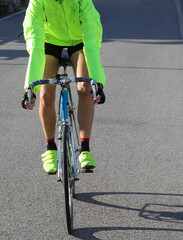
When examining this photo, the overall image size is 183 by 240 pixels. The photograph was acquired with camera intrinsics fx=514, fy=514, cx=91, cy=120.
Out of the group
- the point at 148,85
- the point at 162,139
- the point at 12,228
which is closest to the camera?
the point at 12,228

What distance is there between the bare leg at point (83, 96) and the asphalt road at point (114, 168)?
1.93 feet

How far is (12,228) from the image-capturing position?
3.91 metres

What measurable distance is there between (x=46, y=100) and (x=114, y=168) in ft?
4.06

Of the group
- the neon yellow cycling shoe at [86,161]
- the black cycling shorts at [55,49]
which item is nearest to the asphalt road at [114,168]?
the neon yellow cycling shoe at [86,161]

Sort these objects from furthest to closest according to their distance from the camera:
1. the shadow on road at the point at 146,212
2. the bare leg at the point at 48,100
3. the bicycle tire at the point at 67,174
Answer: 1. the bare leg at the point at 48,100
2. the shadow on road at the point at 146,212
3. the bicycle tire at the point at 67,174

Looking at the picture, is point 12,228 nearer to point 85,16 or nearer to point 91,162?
point 91,162

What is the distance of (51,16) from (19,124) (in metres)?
2.79

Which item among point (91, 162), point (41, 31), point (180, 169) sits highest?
point (41, 31)

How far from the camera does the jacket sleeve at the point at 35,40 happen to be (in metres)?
3.90

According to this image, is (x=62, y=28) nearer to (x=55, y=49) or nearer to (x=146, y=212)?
(x=55, y=49)

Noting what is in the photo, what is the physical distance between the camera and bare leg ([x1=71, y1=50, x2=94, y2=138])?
14.3 feet

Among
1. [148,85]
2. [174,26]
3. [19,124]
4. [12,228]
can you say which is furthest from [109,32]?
[12,228]

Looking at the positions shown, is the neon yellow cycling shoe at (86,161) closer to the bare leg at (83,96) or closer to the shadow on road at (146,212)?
the bare leg at (83,96)

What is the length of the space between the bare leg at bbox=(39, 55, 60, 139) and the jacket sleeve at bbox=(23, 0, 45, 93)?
1.02ft
